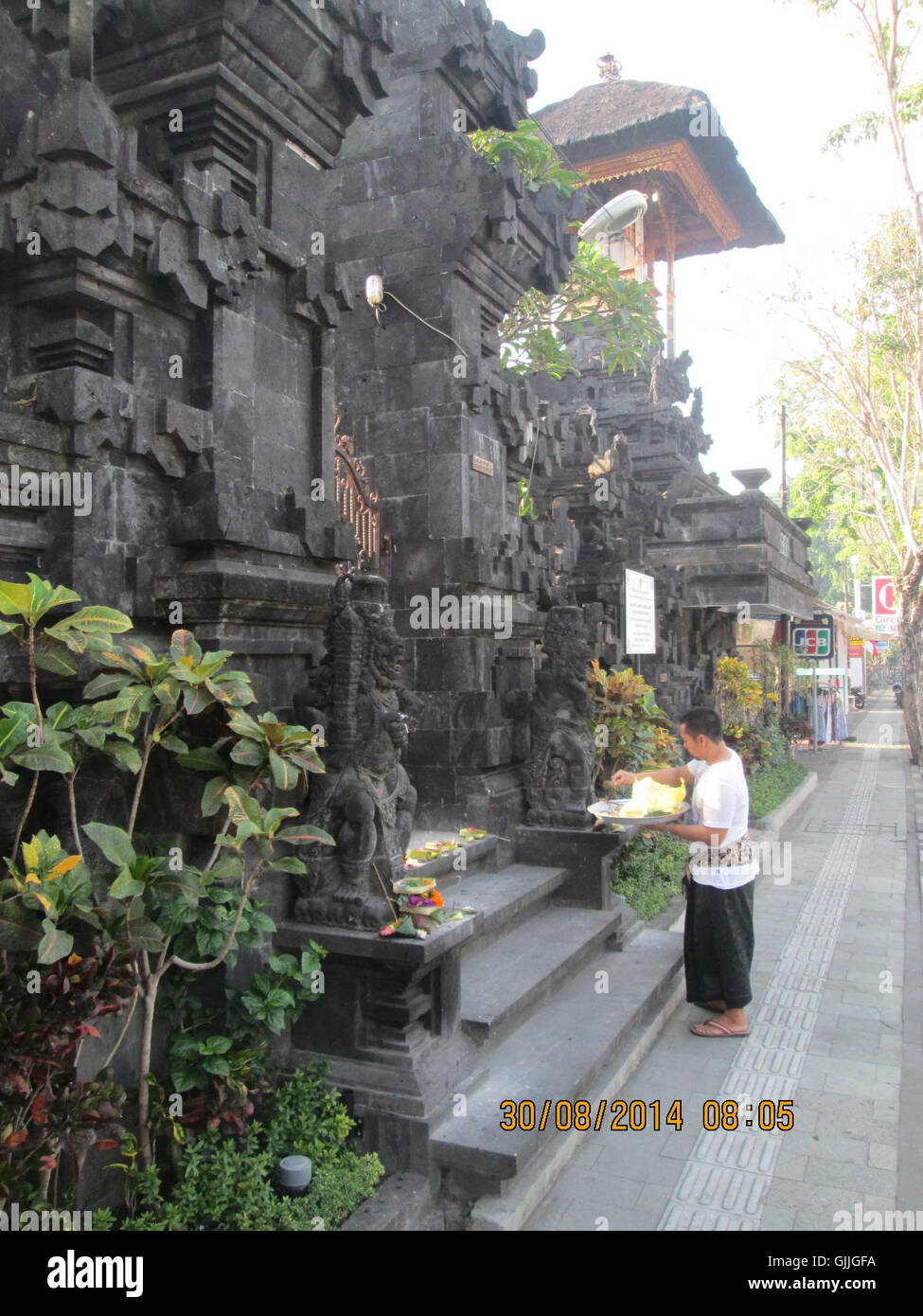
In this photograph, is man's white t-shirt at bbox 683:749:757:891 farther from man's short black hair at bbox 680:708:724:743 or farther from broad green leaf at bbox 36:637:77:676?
broad green leaf at bbox 36:637:77:676

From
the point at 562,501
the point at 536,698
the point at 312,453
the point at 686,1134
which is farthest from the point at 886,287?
the point at 686,1134

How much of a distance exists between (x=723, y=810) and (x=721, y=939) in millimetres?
867

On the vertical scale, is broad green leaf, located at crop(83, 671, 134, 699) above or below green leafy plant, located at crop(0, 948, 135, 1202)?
above

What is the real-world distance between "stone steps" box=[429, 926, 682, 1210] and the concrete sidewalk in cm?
17

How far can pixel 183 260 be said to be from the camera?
13.3 feet

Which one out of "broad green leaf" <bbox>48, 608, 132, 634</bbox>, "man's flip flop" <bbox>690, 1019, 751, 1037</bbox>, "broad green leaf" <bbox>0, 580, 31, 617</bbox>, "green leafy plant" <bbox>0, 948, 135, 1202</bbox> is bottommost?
"man's flip flop" <bbox>690, 1019, 751, 1037</bbox>

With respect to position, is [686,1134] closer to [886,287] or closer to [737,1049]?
[737,1049]

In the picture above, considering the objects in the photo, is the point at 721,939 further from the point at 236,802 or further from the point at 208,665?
the point at 208,665

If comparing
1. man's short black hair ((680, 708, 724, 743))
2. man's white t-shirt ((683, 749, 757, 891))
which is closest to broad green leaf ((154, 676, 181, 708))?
man's short black hair ((680, 708, 724, 743))

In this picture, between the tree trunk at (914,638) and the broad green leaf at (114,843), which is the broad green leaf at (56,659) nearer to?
the broad green leaf at (114,843)

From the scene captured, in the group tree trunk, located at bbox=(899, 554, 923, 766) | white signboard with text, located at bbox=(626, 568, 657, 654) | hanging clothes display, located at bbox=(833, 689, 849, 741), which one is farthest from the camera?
hanging clothes display, located at bbox=(833, 689, 849, 741)

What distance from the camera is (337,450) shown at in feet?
23.2

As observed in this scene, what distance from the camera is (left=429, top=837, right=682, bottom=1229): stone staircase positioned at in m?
3.72
